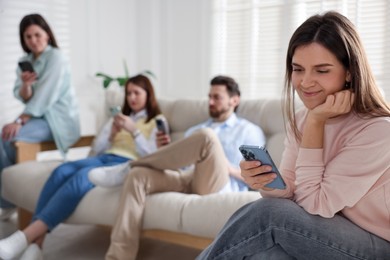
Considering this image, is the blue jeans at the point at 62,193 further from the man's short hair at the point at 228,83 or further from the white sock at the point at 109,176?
the man's short hair at the point at 228,83

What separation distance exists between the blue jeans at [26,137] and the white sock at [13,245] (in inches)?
30.1

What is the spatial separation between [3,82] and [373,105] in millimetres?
2750

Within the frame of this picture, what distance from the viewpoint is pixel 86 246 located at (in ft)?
7.34

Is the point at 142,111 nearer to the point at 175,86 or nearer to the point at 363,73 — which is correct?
the point at 175,86

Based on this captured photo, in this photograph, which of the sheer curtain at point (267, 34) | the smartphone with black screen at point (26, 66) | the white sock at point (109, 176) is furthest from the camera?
the sheer curtain at point (267, 34)

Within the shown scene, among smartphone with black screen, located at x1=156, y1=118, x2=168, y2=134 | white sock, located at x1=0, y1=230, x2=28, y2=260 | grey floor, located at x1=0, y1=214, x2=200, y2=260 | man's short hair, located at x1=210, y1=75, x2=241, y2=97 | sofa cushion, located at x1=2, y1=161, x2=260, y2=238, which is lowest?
grey floor, located at x1=0, y1=214, x2=200, y2=260

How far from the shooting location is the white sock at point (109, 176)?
75.3 inches

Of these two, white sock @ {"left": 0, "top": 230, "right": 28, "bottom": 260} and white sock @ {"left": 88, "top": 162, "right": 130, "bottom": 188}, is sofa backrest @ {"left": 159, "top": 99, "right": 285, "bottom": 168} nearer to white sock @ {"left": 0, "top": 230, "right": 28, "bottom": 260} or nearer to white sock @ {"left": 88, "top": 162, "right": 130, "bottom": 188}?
white sock @ {"left": 88, "top": 162, "right": 130, "bottom": 188}

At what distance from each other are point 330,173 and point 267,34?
229 cm

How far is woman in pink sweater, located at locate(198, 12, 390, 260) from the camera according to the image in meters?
0.98

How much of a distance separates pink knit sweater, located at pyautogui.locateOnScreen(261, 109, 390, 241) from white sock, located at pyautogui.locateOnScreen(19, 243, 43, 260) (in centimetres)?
122

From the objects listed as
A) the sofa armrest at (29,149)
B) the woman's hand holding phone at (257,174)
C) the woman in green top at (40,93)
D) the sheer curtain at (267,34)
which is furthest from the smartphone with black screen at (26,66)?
the woman's hand holding phone at (257,174)

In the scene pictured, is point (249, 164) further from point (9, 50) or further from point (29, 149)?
point (9, 50)

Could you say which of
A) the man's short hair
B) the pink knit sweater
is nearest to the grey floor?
the man's short hair
